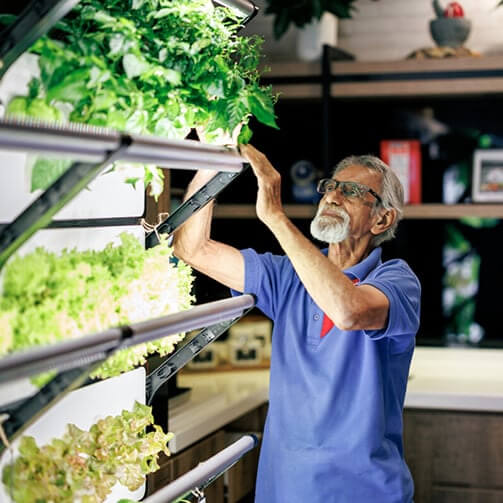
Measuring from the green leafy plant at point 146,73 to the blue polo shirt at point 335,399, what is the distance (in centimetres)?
65

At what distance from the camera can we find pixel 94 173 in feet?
3.60

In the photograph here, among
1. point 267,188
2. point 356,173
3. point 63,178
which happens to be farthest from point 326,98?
point 63,178

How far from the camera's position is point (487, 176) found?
13.6 feet

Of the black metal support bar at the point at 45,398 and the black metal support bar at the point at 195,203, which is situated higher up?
the black metal support bar at the point at 195,203

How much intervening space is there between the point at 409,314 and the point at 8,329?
1.14 meters

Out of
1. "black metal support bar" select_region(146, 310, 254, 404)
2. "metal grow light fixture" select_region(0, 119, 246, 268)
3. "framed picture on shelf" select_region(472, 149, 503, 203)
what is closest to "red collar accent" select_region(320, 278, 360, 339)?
"black metal support bar" select_region(146, 310, 254, 404)

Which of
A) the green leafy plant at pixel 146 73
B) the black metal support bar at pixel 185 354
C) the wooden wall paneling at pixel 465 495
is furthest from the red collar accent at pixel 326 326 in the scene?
the wooden wall paneling at pixel 465 495

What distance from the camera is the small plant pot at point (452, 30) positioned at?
406cm

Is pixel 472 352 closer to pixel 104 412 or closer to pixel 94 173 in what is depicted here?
pixel 104 412

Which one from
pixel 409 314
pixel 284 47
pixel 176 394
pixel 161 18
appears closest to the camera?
pixel 161 18

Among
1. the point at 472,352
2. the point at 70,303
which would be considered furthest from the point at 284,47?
the point at 70,303

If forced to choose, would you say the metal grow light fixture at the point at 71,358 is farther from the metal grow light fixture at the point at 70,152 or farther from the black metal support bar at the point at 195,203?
the black metal support bar at the point at 195,203

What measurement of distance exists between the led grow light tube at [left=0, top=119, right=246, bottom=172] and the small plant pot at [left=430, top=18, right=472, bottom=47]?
2.98 metres

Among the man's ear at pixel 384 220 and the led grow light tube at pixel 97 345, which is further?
the man's ear at pixel 384 220
